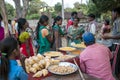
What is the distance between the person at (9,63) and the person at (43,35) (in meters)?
1.92

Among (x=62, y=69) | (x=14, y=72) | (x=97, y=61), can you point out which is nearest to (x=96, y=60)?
(x=97, y=61)

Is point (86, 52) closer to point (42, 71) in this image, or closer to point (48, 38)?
point (42, 71)

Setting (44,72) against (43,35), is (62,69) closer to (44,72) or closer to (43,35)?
(44,72)

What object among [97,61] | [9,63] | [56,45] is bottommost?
[56,45]

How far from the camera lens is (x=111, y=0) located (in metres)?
13.3

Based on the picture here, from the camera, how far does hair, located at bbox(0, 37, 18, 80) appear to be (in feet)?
6.50

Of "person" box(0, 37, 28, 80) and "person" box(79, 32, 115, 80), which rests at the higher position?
"person" box(0, 37, 28, 80)

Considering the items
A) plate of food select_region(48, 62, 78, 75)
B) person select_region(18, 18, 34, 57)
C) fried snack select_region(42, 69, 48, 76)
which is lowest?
fried snack select_region(42, 69, 48, 76)

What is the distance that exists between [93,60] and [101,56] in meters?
0.11

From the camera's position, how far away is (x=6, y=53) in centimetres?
205

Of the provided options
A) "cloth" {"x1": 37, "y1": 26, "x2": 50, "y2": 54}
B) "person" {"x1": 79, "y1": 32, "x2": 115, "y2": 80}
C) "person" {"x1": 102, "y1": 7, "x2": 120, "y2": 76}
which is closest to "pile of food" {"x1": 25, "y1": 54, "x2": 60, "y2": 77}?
"person" {"x1": 79, "y1": 32, "x2": 115, "y2": 80}

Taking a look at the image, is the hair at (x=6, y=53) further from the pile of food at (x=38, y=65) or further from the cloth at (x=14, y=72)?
the pile of food at (x=38, y=65)

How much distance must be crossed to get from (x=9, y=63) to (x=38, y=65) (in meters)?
0.95

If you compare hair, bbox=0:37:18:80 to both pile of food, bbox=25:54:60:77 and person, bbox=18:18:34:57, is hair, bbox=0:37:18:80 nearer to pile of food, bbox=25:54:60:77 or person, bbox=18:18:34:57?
pile of food, bbox=25:54:60:77
